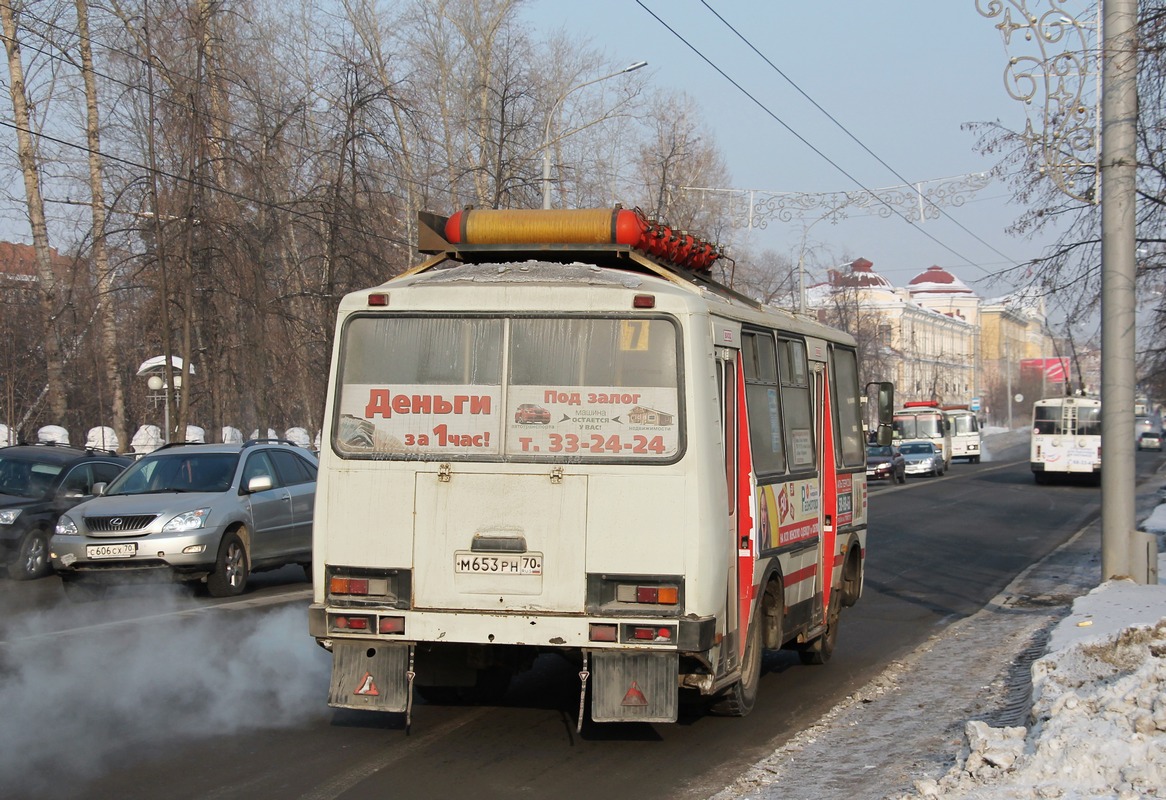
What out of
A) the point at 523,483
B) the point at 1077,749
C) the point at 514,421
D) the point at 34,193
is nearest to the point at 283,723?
the point at 523,483

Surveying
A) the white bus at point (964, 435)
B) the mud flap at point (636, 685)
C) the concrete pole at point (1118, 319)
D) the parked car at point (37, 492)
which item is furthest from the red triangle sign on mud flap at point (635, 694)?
the white bus at point (964, 435)

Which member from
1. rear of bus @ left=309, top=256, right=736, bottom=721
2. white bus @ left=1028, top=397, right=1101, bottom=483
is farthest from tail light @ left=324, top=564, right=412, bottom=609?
white bus @ left=1028, top=397, right=1101, bottom=483

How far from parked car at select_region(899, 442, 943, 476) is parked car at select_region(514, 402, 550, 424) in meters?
44.1

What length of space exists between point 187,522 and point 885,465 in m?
33.3

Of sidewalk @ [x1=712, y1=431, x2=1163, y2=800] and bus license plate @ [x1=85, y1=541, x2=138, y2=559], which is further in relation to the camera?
bus license plate @ [x1=85, y1=541, x2=138, y2=559]

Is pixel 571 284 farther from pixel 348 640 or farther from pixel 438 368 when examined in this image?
pixel 348 640

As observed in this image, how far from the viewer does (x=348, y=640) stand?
7.25 metres

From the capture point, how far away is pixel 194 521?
14.2 m

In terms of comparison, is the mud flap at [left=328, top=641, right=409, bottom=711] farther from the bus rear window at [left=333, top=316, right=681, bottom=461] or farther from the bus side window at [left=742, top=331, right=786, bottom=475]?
the bus side window at [left=742, top=331, right=786, bottom=475]

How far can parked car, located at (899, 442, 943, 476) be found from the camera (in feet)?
165

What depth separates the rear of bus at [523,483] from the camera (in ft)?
22.8

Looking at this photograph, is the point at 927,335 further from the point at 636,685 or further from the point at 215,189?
the point at 636,685

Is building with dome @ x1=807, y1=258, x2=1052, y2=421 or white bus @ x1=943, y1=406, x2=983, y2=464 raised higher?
building with dome @ x1=807, y1=258, x2=1052, y2=421

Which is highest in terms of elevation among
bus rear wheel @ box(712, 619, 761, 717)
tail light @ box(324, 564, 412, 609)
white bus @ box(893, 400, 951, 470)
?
white bus @ box(893, 400, 951, 470)
